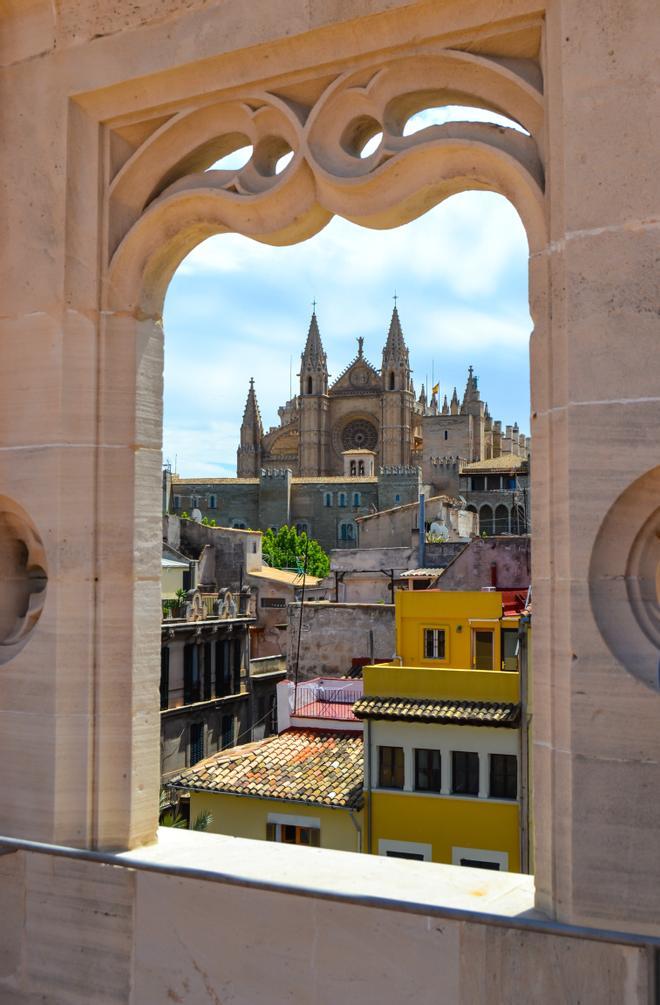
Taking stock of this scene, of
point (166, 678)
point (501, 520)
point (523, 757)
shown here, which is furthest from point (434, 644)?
point (501, 520)

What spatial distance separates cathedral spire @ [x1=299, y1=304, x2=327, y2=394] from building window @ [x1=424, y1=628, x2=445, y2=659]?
6996 centimetres

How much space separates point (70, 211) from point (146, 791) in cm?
143

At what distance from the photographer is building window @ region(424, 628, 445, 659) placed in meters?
14.1

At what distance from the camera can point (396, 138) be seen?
224 centimetres

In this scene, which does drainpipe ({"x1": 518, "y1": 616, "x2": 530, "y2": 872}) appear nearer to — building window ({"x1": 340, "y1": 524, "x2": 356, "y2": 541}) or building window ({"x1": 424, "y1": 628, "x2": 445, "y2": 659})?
building window ({"x1": 424, "y1": 628, "x2": 445, "y2": 659})

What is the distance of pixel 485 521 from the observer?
53219 mm

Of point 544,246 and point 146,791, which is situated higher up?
point 544,246

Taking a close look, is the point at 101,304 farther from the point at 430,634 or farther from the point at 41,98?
the point at 430,634

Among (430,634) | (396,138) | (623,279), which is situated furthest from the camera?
(430,634)

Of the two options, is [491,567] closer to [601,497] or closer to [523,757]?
[523,757]

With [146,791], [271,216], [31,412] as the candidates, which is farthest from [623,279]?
[146,791]

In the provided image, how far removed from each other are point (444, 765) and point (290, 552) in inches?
1655

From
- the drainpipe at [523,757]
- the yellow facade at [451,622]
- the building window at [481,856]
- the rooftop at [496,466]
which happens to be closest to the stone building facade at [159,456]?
the drainpipe at [523,757]

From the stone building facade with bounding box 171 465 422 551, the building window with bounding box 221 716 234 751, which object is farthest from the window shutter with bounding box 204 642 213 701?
the stone building facade with bounding box 171 465 422 551
